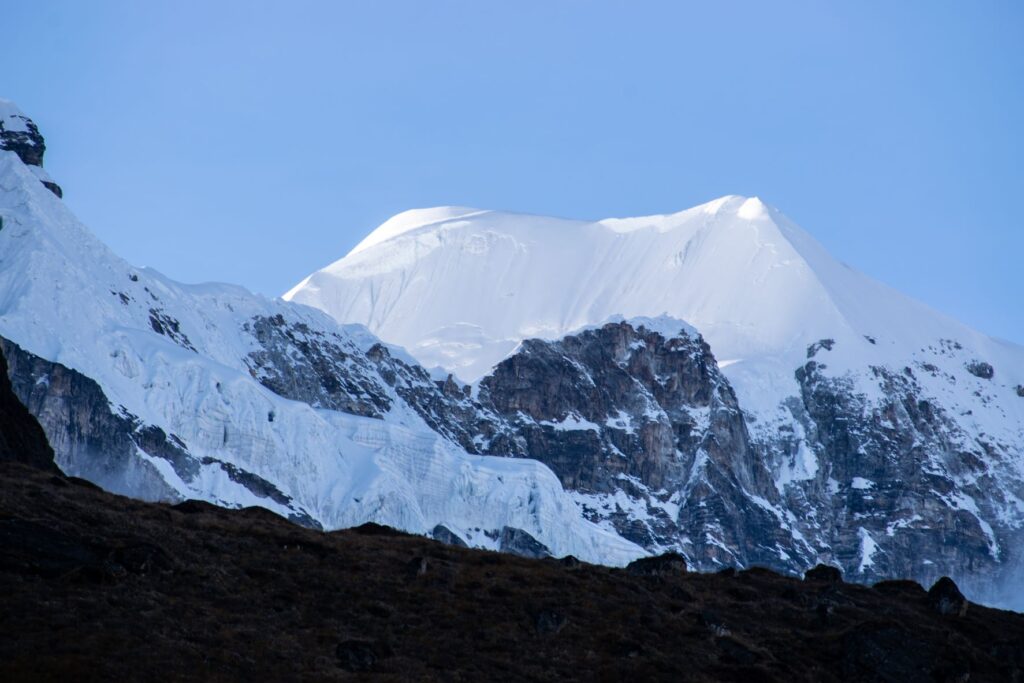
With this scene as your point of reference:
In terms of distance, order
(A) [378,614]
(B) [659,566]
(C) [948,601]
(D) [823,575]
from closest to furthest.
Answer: (A) [378,614] → (C) [948,601] → (B) [659,566] → (D) [823,575]

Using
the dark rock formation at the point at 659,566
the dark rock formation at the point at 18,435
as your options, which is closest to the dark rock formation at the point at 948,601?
the dark rock formation at the point at 659,566

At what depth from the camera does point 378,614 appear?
81.9m

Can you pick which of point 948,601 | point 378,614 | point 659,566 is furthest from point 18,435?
point 948,601

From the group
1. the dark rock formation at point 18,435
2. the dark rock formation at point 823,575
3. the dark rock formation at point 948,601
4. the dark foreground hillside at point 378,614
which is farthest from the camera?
the dark rock formation at point 823,575

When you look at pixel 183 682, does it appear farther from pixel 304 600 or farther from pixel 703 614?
pixel 703 614

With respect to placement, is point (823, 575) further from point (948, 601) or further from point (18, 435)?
point (18, 435)

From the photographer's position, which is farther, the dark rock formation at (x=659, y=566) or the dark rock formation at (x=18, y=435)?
the dark rock formation at (x=659, y=566)

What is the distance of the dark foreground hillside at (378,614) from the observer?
71.3m

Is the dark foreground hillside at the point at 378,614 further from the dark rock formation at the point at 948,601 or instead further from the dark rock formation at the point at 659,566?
the dark rock formation at the point at 659,566

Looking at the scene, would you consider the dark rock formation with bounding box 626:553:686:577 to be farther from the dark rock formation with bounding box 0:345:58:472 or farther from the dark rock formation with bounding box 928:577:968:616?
the dark rock formation with bounding box 0:345:58:472

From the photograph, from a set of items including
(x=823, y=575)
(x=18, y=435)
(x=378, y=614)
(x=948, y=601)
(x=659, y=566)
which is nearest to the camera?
(x=378, y=614)

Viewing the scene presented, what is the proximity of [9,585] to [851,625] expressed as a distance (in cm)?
4297

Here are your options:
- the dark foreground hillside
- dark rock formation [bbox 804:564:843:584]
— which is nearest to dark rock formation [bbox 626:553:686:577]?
the dark foreground hillside

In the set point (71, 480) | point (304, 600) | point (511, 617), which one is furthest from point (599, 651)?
point (71, 480)
